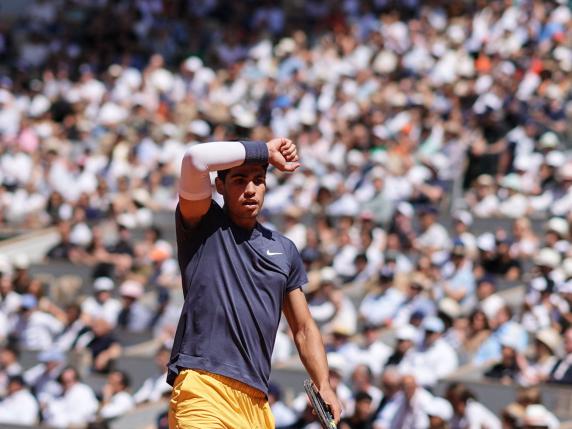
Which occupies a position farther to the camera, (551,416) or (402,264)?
(402,264)

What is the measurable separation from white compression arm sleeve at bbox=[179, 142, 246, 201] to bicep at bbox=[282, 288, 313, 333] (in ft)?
2.11

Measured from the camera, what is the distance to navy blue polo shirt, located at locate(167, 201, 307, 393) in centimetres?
550

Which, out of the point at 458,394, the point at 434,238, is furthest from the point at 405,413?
the point at 434,238

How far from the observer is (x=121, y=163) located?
17594 mm

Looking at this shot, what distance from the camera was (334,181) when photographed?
51.9ft

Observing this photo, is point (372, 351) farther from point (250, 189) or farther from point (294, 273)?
point (250, 189)

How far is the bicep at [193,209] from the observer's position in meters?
5.51

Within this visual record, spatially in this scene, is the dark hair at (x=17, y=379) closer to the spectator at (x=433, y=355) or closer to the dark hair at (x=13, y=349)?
the dark hair at (x=13, y=349)

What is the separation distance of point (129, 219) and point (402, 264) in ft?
14.0

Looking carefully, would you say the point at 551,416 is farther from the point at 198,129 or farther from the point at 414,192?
the point at 198,129

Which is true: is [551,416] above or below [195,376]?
below

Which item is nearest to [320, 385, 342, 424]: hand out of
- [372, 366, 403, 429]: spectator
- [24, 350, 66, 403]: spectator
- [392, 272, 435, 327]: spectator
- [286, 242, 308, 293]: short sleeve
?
[286, 242, 308, 293]: short sleeve

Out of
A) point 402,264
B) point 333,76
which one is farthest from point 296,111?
point 402,264

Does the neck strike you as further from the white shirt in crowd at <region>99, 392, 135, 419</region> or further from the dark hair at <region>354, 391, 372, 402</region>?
the white shirt in crowd at <region>99, 392, 135, 419</region>
